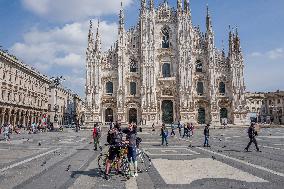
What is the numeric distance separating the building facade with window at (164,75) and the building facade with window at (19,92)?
39.6 feet

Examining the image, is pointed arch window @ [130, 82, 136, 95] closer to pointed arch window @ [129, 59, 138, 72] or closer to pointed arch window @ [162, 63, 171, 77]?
pointed arch window @ [129, 59, 138, 72]

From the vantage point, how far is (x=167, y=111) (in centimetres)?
4997

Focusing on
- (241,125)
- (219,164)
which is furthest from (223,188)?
(241,125)

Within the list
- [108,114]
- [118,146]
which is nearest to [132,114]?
[108,114]

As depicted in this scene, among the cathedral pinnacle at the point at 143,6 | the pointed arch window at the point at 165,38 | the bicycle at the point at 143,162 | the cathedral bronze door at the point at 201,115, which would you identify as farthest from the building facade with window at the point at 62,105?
the bicycle at the point at 143,162

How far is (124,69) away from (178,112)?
11.1m

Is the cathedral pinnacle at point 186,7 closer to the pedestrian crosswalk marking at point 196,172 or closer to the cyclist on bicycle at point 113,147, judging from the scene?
the pedestrian crosswalk marking at point 196,172

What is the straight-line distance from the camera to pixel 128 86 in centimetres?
4950

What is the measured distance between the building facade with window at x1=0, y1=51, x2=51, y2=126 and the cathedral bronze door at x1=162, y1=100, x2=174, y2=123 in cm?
2396

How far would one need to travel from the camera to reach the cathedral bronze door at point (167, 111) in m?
49.8

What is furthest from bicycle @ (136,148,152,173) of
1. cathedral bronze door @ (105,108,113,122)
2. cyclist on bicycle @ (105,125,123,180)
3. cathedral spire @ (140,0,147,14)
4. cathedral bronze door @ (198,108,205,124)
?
cathedral spire @ (140,0,147,14)

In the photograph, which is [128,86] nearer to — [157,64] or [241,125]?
[157,64]

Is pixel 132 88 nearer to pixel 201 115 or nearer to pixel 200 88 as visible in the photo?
pixel 200 88

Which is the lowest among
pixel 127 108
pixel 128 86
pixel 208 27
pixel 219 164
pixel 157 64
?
pixel 219 164
